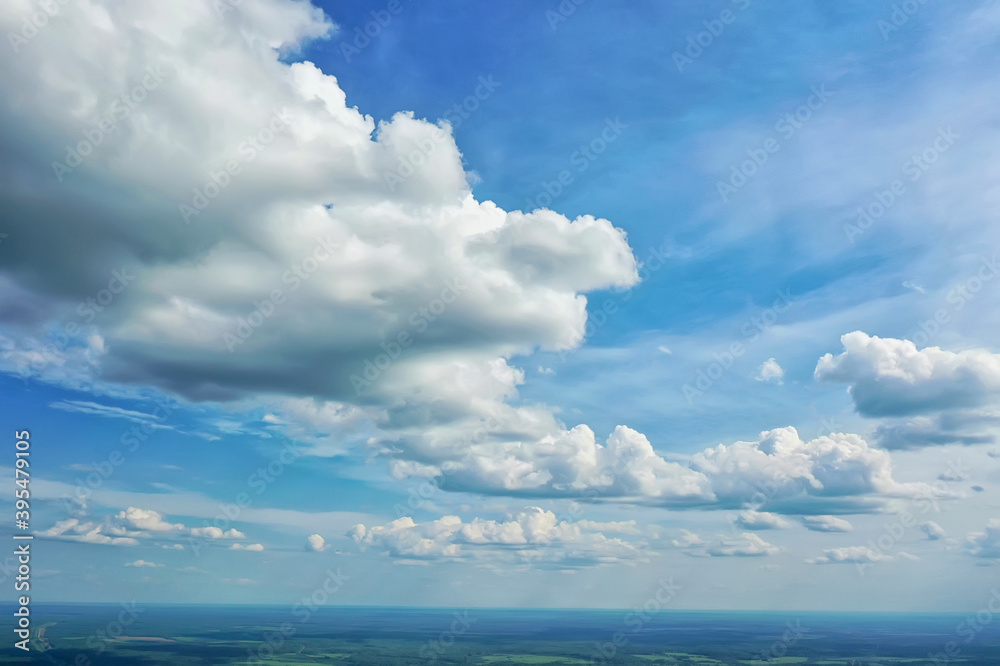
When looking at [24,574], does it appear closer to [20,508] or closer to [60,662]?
[20,508]

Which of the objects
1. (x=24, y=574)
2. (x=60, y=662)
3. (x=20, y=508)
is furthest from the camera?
(x=60, y=662)

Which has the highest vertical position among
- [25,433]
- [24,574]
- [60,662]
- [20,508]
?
[25,433]

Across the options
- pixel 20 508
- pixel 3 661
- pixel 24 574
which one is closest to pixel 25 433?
pixel 20 508

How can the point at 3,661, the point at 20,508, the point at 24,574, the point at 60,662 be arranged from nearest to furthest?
the point at 20,508 < the point at 24,574 < the point at 3,661 < the point at 60,662

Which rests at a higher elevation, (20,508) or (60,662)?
(20,508)

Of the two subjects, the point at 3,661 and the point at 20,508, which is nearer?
the point at 20,508

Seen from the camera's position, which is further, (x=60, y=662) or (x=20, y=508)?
(x=60, y=662)

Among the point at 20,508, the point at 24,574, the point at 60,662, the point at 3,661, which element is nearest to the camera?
the point at 20,508

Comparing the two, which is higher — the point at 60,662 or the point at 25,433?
the point at 25,433

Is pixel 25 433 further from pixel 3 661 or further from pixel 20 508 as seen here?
pixel 3 661
